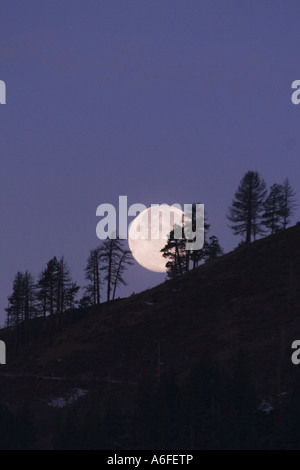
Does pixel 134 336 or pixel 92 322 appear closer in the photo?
pixel 134 336

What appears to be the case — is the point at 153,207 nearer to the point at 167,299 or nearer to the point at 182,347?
the point at 167,299

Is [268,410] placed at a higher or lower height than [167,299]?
lower

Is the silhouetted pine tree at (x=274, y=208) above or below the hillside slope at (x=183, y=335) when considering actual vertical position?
above

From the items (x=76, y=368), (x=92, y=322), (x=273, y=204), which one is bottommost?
(x=76, y=368)

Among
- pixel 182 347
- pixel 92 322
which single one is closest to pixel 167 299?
pixel 92 322

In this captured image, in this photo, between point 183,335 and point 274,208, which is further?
point 274,208

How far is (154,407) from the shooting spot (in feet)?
136

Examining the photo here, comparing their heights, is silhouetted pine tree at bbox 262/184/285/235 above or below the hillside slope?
above

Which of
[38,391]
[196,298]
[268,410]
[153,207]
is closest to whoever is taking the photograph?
[268,410]

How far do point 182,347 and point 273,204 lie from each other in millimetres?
36335

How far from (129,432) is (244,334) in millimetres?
19343

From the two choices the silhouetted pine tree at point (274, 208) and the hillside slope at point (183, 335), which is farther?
the silhouetted pine tree at point (274, 208)

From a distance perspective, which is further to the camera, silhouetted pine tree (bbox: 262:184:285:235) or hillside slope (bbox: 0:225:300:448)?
silhouetted pine tree (bbox: 262:184:285:235)

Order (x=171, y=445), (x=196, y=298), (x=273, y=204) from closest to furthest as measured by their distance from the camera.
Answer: (x=171, y=445) → (x=196, y=298) → (x=273, y=204)
